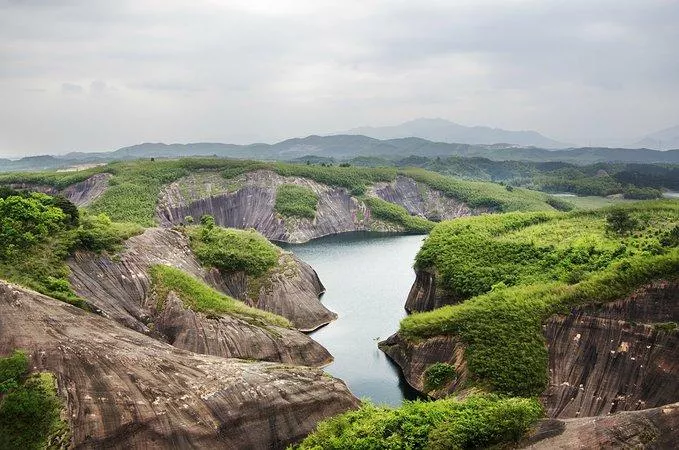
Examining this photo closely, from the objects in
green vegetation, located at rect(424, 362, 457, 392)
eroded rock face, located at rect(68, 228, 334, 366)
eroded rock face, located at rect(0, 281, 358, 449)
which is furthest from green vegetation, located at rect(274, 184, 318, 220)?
eroded rock face, located at rect(0, 281, 358, 449)

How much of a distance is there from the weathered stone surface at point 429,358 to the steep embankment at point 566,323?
9cm

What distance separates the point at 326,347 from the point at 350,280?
25.6 m

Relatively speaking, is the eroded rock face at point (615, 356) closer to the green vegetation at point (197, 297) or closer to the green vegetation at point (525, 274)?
the green vegetation at point (525, 274)

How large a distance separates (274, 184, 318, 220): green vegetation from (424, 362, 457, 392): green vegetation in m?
79.9

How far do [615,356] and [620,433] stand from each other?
1605 cm

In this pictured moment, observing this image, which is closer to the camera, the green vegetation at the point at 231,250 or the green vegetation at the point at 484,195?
the green vegetation at the point at 231,250

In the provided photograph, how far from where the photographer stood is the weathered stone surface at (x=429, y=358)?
4162cm

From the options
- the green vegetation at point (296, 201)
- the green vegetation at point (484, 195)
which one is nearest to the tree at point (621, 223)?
the green vegetation at point (296, 201)

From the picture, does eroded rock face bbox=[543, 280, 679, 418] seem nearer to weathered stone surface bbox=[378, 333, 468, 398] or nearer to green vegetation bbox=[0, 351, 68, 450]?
weathered stone surface bbox=[378, 333, 468, 398]

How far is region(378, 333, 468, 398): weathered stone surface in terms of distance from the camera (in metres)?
41.6

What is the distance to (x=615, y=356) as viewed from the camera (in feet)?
121

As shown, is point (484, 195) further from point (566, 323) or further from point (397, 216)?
point (566, 323)

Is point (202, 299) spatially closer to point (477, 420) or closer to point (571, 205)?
point (477, 420)

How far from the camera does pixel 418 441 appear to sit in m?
26.9
